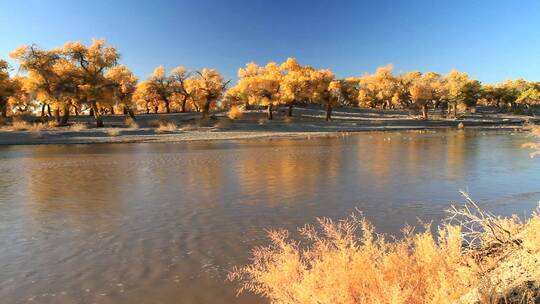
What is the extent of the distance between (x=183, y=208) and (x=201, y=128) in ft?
144

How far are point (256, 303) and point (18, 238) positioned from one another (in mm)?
6552

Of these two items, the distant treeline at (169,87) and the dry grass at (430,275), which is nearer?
the dry grass at (430,275)

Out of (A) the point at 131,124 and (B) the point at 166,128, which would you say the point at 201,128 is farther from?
(A) the point at 131,124

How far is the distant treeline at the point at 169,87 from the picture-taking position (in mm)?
53344

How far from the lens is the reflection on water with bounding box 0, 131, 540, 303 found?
737 cm

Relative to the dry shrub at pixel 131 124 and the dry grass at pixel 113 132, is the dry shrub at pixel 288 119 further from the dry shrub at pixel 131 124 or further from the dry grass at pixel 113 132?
the dry grass at pixel 113 132

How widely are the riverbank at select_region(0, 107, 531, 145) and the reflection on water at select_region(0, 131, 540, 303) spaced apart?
21.5 metres

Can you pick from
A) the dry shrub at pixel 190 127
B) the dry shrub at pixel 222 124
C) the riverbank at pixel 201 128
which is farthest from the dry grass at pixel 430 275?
the dry shrub at pixel 222 124

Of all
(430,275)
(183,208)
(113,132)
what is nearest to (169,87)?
(113,132)

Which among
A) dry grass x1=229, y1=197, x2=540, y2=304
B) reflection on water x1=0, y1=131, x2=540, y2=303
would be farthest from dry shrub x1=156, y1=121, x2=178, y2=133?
dry grass x1=229, y1=197, x2=540, y2=304

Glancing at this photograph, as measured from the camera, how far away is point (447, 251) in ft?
18.4

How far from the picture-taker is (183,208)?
13.1 metres

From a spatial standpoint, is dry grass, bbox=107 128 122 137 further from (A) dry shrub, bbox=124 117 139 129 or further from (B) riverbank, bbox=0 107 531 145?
(A) dry shrub, bbox=124 117 139 129

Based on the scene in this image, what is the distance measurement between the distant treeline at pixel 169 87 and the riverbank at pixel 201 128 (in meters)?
2.84
